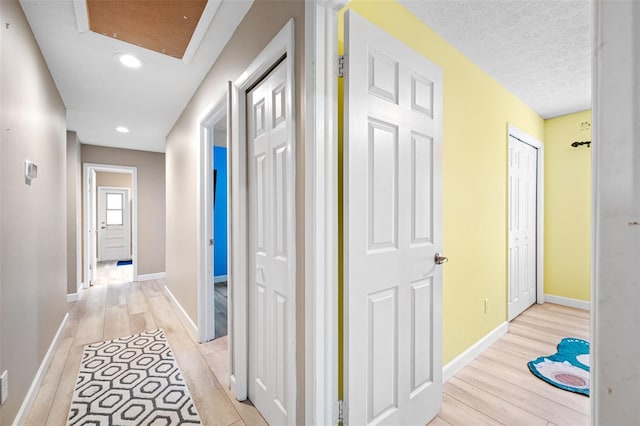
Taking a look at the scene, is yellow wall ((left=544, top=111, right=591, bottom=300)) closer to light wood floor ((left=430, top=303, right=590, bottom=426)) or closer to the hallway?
light wood floor ((left=430, top=303, right=590, bottom=426))

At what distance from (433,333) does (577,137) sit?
3504 mm

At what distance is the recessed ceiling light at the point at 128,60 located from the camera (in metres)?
2.15

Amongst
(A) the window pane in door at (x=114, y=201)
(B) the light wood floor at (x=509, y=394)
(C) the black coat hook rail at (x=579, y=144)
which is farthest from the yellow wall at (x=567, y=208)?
(A) the window pane in door at (x=114, y=201)

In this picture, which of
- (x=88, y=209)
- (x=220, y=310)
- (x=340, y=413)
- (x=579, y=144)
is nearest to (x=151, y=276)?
(x=88, y=209)

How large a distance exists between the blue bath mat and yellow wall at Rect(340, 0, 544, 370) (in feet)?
1.38

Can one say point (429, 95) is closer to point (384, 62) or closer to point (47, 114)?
point (384, 62)

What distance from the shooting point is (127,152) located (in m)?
5.07

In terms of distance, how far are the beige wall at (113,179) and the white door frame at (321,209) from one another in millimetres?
8468

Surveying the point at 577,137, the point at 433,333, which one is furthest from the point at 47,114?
the point at 577,137

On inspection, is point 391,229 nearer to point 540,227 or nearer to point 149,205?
point 540,227

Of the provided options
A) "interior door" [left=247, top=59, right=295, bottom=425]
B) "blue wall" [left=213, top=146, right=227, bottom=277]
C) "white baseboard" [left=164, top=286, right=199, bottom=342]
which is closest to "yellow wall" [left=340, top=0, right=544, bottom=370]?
"interior door" [left=247, top=59, right=295, bottom=425]

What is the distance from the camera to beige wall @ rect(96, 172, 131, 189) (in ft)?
24.4

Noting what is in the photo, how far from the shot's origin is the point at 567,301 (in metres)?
3.51

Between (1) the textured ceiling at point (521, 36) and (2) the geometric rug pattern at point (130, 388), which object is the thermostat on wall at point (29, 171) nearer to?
(2) the geometric rug pattern at point (130, 388)
